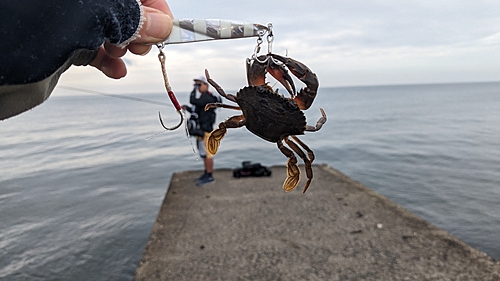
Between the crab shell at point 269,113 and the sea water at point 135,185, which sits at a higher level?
the crab shell at point 269,113

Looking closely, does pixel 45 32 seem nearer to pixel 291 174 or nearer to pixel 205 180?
pixel 291 174

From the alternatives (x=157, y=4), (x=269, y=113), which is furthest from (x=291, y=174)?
(x=157, y=4)

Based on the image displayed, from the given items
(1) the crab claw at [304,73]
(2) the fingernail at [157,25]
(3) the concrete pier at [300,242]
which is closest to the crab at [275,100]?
(1) the crab claw at [304,73]

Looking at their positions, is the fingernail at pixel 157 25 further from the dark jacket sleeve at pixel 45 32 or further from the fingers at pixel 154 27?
the dark jacket sleeve at pixel 45 32

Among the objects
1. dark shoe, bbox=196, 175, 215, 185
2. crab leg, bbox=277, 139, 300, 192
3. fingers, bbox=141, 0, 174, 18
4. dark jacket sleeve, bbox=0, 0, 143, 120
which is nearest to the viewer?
dark jacket sleeve, bbox=0, 0, 143, 120

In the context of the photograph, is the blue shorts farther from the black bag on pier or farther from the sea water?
the sea water

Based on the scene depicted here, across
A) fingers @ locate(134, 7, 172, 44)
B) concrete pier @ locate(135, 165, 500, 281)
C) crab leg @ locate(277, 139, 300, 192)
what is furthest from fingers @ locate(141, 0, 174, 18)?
concrete pier @ locate(135, 165, 500, 281)
